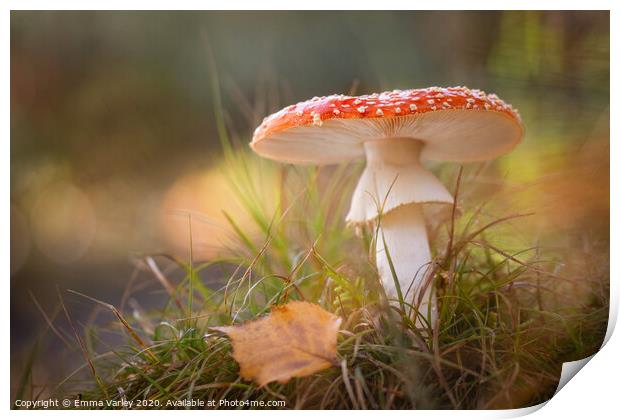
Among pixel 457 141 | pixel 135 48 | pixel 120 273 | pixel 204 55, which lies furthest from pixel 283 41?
pixel 120 273

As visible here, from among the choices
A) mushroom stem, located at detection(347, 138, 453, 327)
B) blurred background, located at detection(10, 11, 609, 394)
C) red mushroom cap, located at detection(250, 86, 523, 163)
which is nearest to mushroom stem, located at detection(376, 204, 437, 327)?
mushroom stem, located at detection(347, 138, 453, 327)

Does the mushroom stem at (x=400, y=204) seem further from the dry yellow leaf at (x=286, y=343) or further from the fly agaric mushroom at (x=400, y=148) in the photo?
the dry yellow leaf at (x=286, y=343)

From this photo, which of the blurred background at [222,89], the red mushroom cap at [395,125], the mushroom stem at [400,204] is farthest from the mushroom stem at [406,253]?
the blurred background at [222,89]

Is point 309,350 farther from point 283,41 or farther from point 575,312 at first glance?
point 283,41

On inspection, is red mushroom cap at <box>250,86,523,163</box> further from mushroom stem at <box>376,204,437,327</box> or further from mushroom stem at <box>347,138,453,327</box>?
mushroom stem at <box>376,204,437,327</box>

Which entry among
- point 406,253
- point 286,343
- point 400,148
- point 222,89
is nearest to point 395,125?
point 400,148

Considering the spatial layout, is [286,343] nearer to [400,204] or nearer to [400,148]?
[400,204]

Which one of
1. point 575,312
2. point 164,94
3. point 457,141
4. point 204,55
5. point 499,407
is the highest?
point 204,55
